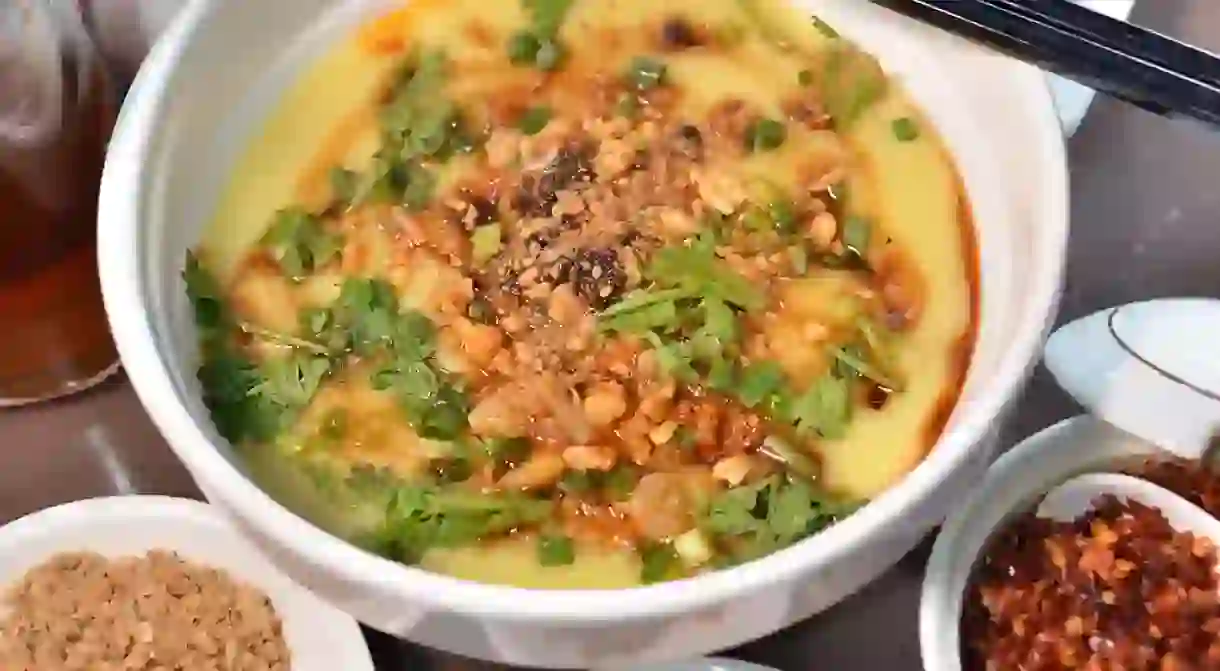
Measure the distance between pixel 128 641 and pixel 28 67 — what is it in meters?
0.35

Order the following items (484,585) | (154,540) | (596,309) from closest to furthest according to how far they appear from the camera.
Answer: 1. (484,585)
2. (596,309)
3. (154,540)

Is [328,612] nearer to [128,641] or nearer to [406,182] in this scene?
[128,641]

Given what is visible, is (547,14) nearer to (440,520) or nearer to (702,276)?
(702,276)

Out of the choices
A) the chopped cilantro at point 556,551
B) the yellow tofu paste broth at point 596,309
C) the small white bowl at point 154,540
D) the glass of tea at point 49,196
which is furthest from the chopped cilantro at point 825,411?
the glass of tea at point 49,196

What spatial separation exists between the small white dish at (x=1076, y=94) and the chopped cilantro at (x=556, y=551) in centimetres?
41

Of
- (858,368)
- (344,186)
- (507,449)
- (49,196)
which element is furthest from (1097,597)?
(49,196)

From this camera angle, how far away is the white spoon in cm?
85

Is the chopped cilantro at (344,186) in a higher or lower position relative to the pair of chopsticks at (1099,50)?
lower

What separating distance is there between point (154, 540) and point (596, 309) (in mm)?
375

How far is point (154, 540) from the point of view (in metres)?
0.90

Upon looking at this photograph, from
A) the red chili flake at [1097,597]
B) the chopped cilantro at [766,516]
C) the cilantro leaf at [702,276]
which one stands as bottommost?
the red chili flake at [1097,597]

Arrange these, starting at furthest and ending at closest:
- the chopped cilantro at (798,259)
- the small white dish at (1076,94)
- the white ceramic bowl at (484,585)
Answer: the small white dish at (1076,94), the chopped cilantro at (798,259), the white ceramic bowl at (484,585)

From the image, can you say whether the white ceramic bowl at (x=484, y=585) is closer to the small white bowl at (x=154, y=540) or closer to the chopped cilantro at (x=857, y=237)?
the chopped cilantro at (x=857, y=237)

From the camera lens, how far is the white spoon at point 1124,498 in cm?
85
